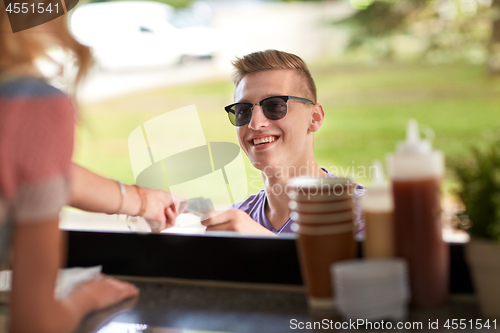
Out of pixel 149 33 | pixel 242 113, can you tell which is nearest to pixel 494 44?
pixel 149 33

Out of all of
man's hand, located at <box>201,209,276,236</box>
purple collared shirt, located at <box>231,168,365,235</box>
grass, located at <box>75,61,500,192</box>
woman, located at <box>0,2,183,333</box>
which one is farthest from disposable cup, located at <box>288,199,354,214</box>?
grass, located at <box>75,61,500,192</box>

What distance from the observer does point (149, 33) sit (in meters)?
5.04

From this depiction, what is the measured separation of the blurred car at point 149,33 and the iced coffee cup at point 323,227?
4.11 meters

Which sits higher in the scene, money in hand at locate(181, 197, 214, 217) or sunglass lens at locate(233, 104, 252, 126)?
sunglass lens at locate(233, 104, 252, 126)

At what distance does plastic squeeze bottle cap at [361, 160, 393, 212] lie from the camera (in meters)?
0.75

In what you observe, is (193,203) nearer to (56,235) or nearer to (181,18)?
(56,235)

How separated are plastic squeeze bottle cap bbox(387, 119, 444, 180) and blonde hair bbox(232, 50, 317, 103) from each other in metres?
0.97

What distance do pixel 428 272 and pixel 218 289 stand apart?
0.37 m

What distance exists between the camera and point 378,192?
75 centimetres

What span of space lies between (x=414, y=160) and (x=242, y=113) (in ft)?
3.12

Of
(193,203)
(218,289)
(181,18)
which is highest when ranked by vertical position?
(181,18)

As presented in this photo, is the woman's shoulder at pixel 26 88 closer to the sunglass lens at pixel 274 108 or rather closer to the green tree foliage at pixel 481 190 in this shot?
the green tree foliage at pixel 481 190

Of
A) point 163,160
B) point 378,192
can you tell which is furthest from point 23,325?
point 163,160

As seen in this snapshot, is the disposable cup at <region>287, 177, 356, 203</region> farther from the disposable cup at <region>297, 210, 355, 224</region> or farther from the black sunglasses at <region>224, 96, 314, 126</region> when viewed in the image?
the black sunglasses at <region>224, 96, 314, 126</region>
